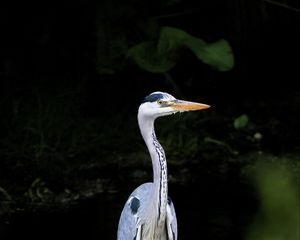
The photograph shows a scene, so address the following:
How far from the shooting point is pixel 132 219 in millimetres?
4020

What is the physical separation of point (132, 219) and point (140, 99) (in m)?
3.15

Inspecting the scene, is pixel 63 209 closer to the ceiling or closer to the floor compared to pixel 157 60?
closer to the floor

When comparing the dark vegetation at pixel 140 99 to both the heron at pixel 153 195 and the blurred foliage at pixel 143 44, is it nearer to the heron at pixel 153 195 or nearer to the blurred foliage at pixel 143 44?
the blurred foliage at pixel 143 44

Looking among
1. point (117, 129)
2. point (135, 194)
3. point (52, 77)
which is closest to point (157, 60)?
point (117, 129)

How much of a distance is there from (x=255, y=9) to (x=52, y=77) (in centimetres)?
182

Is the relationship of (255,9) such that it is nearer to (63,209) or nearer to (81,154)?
(81,154)

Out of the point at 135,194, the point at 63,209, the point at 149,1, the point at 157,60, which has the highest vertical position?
the point at 149,1

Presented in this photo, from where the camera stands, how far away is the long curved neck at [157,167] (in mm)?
3758

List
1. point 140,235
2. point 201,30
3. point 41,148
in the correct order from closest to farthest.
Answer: point 140,235
point 41,148
point 201,30

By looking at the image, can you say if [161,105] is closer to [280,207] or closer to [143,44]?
[280,207]

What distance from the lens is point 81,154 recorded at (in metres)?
6.38

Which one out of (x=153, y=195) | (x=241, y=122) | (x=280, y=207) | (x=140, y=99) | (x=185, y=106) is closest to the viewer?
(x=280, y=207)

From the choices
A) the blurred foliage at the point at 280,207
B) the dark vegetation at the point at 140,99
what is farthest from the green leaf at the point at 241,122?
the blurred foliage at the point at 280,207

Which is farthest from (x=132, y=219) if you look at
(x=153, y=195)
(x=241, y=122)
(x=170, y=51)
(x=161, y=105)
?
(x=241, y=122)
